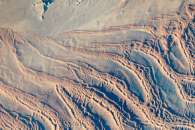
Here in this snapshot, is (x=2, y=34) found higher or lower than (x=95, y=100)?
higher

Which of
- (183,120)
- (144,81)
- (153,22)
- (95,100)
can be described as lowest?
(183,120)

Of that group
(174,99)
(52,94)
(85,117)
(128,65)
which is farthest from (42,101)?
(174,99)

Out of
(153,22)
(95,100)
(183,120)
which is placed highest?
(153,22)

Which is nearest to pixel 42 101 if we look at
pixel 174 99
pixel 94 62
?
pixel 94 62

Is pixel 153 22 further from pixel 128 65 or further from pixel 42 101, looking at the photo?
pixel 42 101

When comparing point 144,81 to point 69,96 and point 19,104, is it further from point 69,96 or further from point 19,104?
point 19,104

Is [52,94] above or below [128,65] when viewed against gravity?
below
